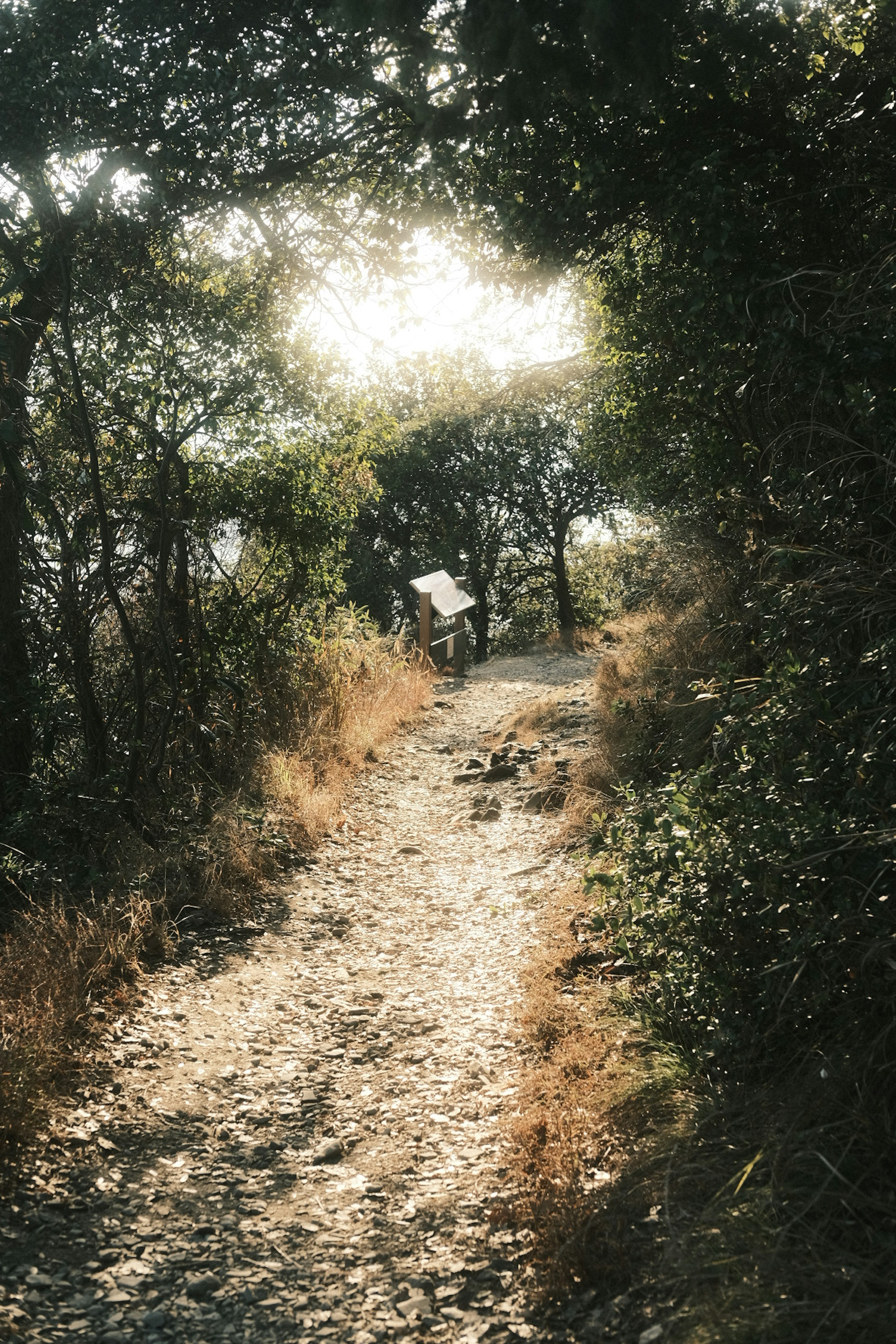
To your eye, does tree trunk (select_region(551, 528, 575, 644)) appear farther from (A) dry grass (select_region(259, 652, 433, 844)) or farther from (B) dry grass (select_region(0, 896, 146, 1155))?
(B) dry grass (select_region(0, 896, 146, 1155))

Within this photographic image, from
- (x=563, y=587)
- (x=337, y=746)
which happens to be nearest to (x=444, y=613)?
(x=337, y=746)

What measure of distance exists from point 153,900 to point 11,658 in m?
1.97

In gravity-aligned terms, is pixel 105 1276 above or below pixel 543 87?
below

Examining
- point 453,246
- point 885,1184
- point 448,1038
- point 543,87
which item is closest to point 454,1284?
point 885,1184

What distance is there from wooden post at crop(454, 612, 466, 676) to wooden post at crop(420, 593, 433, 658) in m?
1.38

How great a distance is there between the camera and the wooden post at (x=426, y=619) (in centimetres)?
1436

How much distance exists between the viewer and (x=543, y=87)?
4098 millimetres

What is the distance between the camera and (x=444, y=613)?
49.2 ft

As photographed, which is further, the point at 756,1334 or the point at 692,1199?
the point at 692,1199

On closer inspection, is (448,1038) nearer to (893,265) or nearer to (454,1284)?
(454,1284)

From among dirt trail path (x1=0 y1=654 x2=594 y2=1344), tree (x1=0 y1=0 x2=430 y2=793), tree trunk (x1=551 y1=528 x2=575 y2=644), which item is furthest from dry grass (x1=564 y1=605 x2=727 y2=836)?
tree trunk (x1=551 y1=528 x2=575 y2=644)

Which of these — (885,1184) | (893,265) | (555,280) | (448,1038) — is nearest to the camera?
(885,1184)

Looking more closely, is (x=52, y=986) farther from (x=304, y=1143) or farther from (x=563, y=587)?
(x=563, y=587)

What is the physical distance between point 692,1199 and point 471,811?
5311mm
